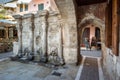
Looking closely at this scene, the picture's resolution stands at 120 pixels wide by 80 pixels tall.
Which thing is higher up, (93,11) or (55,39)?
(93,11)

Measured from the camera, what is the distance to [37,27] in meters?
8.68

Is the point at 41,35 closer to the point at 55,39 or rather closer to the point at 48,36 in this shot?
the point at 48,36

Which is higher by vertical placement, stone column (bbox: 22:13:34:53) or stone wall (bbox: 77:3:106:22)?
stone wall (bbox: 77:3:106:22)

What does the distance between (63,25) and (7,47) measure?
8.60 meters

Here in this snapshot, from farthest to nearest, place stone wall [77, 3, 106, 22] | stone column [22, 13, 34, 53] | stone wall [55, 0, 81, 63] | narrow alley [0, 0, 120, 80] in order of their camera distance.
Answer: stone column [22, 13, 34, 53] < stone wall [55, 0, 81, 63] < stone wall [77, 3, 106, 22] < narrow alley [0, 0, 120, 80]

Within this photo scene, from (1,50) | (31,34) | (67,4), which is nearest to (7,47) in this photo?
(1,50)

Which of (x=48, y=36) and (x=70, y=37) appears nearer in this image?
(x=70, y=37)

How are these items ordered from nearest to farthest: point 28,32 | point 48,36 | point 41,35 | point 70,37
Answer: point 70,37, point 48,36, point 41,35, point 28,32

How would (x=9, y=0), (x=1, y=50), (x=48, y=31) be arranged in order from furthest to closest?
(x=9, y=0), (x=1, y=50), (x=48, y=31)

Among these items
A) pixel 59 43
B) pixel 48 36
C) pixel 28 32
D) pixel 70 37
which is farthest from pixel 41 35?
pixel 70 37

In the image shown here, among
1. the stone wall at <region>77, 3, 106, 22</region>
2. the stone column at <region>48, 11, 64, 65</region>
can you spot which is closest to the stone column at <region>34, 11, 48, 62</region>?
Result: the stone column at <region>48, 11, 64, 65</region>

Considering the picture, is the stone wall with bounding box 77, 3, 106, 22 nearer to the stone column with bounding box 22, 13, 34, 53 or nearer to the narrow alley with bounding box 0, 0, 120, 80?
the narrow alley with bounding box 0, 0, 120, 80

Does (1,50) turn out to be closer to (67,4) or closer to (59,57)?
(59,57)

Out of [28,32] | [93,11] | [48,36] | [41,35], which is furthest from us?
[28,32]
